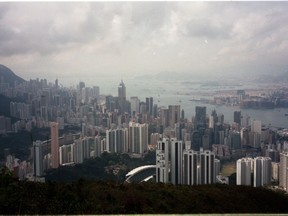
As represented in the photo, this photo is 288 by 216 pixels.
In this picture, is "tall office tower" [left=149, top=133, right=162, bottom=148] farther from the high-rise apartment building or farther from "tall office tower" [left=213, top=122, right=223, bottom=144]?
"tall office tower" [left=213, top=122, right=223, bottom=144]

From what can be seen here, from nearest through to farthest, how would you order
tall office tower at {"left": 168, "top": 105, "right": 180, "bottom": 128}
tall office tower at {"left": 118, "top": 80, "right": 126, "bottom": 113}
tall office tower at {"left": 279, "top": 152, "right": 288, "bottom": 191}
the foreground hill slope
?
the foreground hill slope, tall office tower at {"left": 279, "top": 152, "right": 288, "bottom": 191}, tall office tower at {"left": 168, "top": 105, "right": 180, "bottom": 128}, tall office tower at {"left": 118, "top": 80, "right": 126, "bottom": 113}

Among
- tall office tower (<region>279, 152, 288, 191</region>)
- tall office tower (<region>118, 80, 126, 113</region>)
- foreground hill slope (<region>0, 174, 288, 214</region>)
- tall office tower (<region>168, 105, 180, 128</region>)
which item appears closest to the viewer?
foreground hill slope (<region>0, 174, 288, 214</region>)

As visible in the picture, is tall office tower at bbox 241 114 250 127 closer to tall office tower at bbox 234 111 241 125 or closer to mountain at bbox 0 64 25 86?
tall office tower at bbox 234 111 241 125

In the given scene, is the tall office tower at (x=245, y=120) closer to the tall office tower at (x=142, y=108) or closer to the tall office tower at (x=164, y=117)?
the tall office tower at (x=164, y=117)

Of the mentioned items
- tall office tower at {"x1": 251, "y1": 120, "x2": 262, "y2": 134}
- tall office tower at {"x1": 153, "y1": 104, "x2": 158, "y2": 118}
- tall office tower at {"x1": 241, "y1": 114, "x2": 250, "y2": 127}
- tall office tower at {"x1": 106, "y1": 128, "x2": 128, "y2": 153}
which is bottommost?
tall office tower at {"x1": 106, "y1": 128, "x2": 128, "y2": 153}

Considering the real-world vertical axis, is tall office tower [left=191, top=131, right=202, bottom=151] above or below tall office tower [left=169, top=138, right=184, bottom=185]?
above

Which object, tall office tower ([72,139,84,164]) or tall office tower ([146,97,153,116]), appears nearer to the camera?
tall office tower ([72,139,84,164])

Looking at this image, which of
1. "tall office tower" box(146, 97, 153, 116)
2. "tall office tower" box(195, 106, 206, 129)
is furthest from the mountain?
"tall office tower" box(195, 106, 206, 129)

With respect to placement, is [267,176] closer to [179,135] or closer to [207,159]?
[207,159]

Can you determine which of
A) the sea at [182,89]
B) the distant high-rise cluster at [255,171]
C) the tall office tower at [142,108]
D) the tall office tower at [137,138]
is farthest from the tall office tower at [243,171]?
the tall office tower at [142,108]
